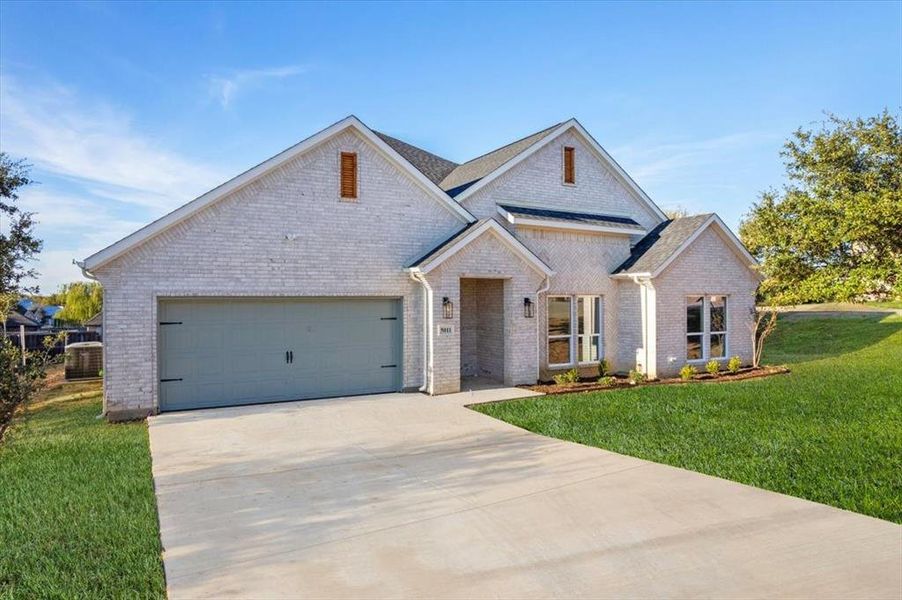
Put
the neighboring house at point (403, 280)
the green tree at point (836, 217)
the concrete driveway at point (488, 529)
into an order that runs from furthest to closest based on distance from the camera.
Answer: the green tree at point (836, 217) → the neighboring house at point (403, 280) → the concrete driveway at point (488, 529)

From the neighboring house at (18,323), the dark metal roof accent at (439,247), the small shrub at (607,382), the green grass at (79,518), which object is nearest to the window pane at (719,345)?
the small shrub at (607,382)

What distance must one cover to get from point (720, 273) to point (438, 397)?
10087 millimetres

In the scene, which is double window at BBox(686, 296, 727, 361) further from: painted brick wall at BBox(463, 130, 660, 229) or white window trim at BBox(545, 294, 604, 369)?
painted brick wall at BBox(463, 130, 660, 229)

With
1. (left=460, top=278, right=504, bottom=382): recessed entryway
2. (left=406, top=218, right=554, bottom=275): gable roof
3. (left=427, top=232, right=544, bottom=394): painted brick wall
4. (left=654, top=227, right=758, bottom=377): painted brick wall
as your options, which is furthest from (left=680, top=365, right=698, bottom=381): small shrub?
(left=460, top=278, right=504, bottom=382): recessed entryway

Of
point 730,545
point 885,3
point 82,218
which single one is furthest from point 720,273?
point 82,218

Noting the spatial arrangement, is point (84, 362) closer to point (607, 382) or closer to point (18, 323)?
point (18, 323)

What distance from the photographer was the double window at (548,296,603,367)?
49.4ft

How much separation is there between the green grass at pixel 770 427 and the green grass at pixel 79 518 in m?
6.09

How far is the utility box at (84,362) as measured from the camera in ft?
55.3

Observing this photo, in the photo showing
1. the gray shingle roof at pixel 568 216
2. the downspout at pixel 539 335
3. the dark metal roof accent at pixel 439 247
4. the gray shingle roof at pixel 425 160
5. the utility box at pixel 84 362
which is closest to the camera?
the dark metal roof accent at pixel 439 247

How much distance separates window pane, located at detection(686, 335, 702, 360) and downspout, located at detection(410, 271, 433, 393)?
8450 millimetres

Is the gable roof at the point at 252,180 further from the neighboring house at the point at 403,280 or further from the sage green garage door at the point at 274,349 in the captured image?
the sage green garage door at the point at 274,349

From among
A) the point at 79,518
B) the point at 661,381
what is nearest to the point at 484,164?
the point at 661,381

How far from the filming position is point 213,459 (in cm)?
751
